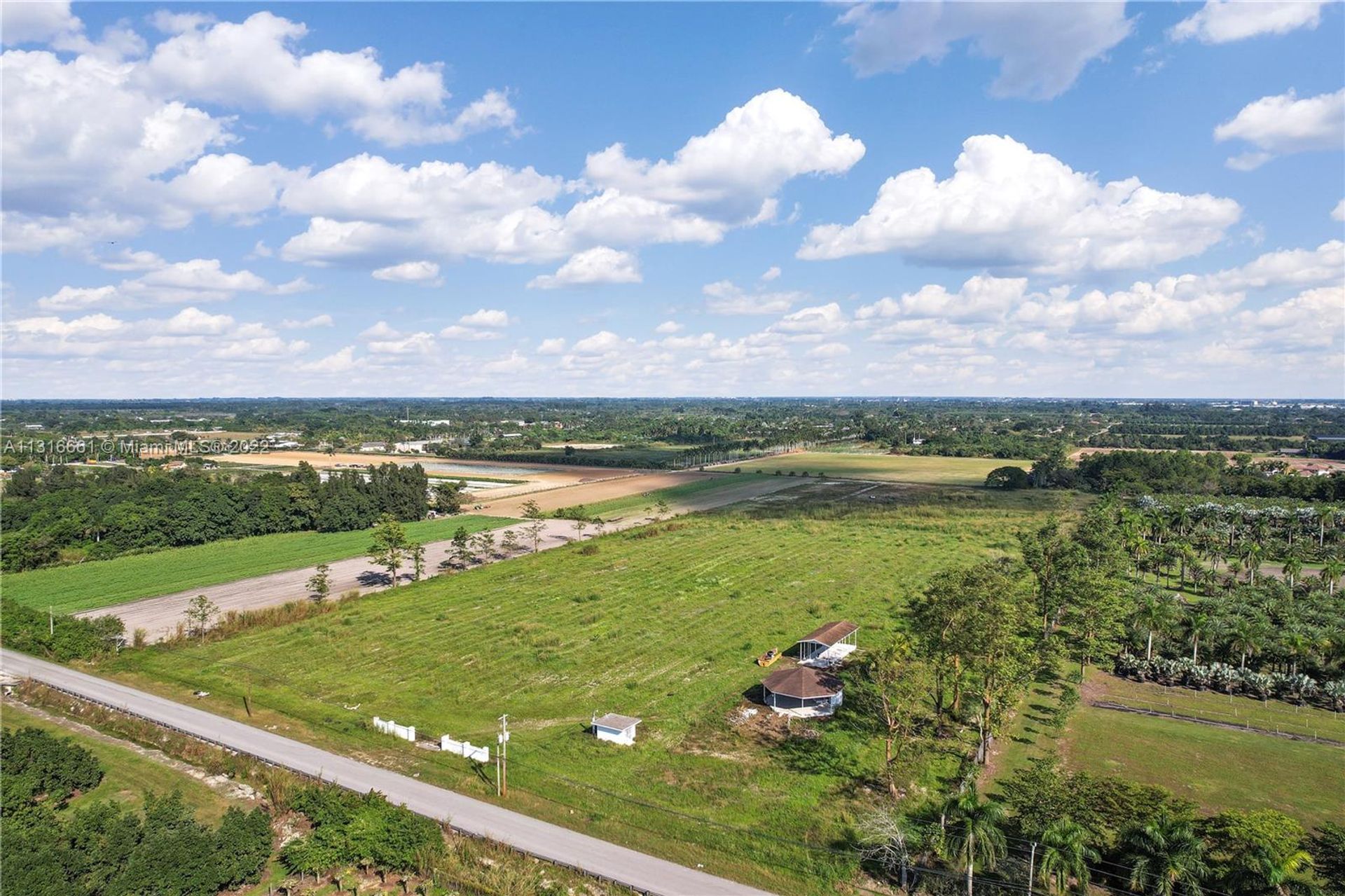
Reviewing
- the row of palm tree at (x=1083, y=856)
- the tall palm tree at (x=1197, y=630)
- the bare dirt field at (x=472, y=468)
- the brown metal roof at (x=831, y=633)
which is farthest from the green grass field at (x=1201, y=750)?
the bare dirt field at (x=472, y=468)

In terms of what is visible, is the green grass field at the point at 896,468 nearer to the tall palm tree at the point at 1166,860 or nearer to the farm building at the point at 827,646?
the farm building at the point at 827,646

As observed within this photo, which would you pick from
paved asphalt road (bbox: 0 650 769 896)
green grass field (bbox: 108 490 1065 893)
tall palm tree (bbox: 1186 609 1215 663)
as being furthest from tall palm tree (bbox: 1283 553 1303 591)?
paved asphalt road (bbox: 0 650 769 896)

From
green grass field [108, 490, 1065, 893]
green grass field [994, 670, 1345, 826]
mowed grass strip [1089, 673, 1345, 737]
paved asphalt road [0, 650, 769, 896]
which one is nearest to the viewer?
paved asphalt road [0, 650, 769, 896]

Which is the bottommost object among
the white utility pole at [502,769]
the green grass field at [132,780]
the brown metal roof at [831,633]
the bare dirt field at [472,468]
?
the green grass field at [132,780]

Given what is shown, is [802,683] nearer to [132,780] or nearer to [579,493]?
[132,780]

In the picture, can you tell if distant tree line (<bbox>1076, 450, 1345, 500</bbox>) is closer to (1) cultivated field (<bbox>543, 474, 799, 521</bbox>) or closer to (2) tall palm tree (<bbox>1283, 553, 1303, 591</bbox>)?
(1) cultivated field (<bbox>543, 474, 799, 521</bbox>)

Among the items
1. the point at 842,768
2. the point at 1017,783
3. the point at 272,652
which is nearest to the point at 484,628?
the point at 272,652

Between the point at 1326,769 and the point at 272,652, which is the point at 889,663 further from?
the point at 272,652
